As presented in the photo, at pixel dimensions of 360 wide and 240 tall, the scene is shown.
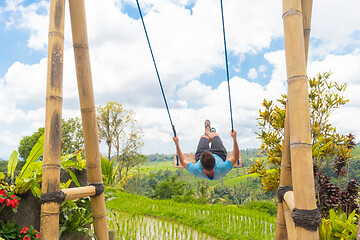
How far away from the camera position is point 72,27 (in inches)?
94.5

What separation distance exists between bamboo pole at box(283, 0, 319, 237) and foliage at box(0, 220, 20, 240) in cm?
205

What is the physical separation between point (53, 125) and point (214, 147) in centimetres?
294

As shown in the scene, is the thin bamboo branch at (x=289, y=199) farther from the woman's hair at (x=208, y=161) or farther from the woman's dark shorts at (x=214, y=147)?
the woman's dark shorts at (x=214, y=147)

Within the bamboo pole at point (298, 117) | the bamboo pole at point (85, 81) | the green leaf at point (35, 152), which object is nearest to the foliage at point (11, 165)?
the green leaf at point (35, 152)

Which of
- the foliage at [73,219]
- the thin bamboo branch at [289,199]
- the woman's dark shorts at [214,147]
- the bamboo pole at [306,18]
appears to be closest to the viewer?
the thin bamboo branch at [289,199]

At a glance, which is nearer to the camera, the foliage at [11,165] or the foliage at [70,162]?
the foliage at [11,165]

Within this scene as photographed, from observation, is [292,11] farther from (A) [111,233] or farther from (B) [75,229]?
(A) [111,233]

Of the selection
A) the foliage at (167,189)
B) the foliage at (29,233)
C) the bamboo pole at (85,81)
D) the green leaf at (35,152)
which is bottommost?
the foliage at (167,189)

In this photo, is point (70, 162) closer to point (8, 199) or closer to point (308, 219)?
point (8, 199)

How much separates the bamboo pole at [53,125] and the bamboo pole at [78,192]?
134mm

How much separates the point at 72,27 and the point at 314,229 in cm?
225

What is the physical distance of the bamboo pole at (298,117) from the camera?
161 centimetres

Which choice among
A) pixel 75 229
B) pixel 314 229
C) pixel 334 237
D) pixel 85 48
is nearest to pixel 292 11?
pixel 314 229

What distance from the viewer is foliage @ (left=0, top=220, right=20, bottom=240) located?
2223 mm
